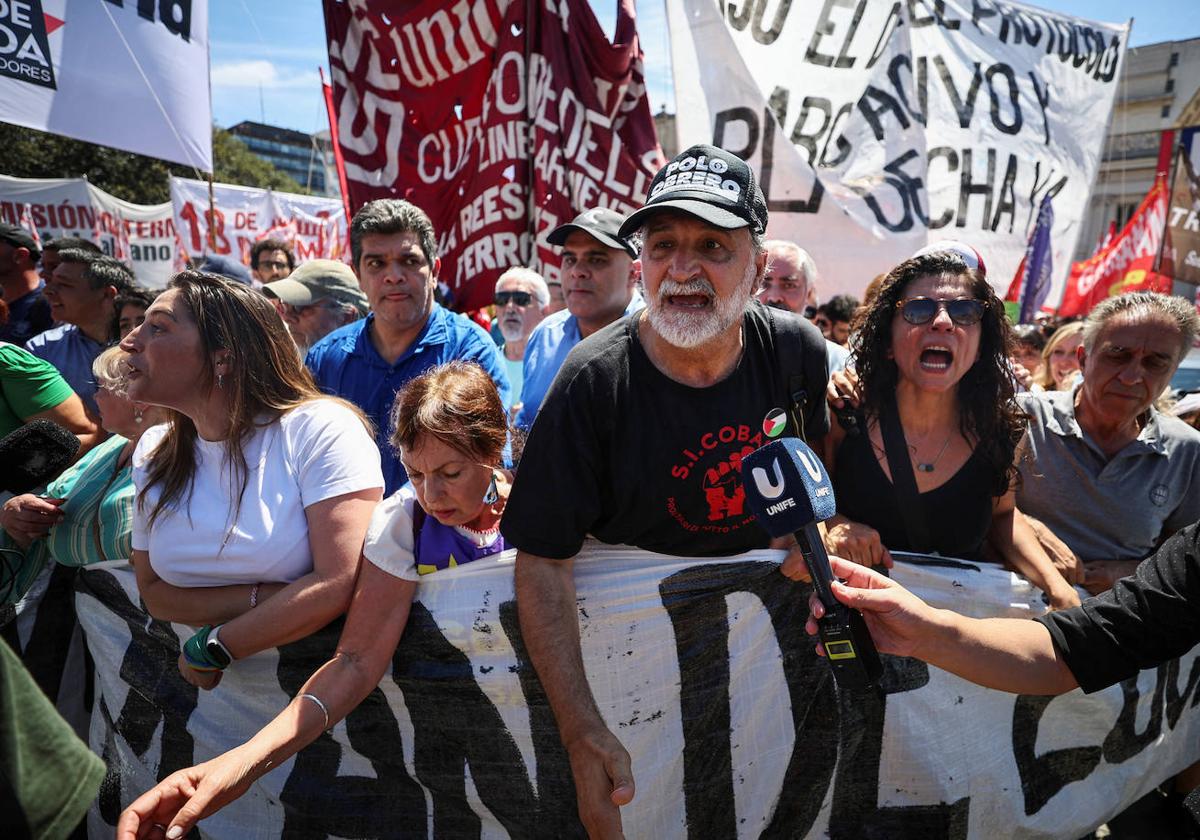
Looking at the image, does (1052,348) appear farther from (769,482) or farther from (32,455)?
(32,455)

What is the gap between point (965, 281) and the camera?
7.59ft

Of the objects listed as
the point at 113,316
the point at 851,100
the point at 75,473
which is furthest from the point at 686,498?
the point at 113,316

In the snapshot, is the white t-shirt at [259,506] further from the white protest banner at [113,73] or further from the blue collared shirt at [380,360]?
the white protest banner at [113,73]

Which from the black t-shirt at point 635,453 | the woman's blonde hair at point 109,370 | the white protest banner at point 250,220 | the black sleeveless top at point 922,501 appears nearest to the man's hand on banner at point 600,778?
the black t-shirt at point 635,453

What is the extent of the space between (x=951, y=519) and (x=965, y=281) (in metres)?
0.73

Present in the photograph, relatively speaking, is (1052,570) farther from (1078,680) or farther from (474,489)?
(474,489)

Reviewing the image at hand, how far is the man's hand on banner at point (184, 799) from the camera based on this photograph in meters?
1.52

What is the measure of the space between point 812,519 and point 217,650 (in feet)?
5.07

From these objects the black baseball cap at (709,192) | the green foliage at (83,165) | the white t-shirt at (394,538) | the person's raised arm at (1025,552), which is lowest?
the person's raised arm at (1025,552)

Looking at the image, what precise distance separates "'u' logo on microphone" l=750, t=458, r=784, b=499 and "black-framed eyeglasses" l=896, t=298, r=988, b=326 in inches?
45.6

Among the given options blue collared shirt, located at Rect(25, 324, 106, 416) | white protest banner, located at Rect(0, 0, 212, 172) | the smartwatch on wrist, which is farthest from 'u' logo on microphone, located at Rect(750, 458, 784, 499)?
white protest banner, located at Rect(0, 0, 212, 172)

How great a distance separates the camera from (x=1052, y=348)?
17.6 ft

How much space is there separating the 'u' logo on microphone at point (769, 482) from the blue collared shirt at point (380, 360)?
200 cm

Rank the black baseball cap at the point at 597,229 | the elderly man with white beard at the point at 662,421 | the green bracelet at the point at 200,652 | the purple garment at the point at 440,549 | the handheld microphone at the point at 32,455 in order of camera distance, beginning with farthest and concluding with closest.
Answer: the black baseball cap at the point at 597,229 → the handheld microphone at the point at 32,455 → the purple garment at the point at 440,549 → the green bracelet at the point at 200,652 → the elderly man with white beard at the point at 662,421
